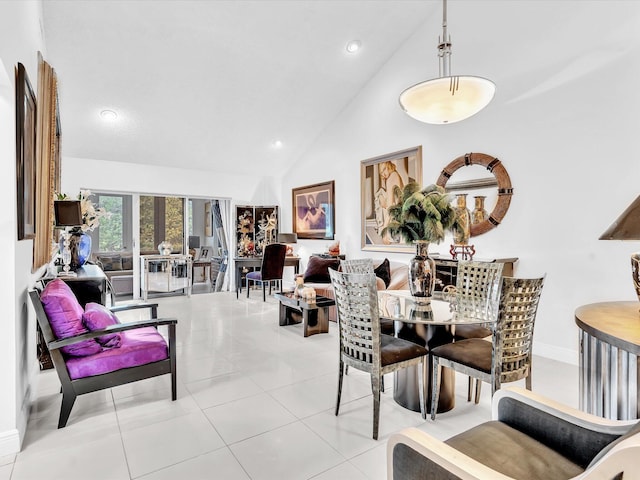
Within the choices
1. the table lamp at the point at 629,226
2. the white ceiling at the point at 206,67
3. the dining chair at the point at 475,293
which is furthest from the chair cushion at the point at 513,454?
the white ceiling at the point at 206,67

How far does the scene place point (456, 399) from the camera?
2.85 meters

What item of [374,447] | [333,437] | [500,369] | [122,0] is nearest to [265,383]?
[333,437]

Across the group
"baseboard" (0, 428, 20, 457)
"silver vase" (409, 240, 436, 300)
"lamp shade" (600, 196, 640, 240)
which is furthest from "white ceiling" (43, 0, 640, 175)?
"baseboard" (0, 428, 20, 457)

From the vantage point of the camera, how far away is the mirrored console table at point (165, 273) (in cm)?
701

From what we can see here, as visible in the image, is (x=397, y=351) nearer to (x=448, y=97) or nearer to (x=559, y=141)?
(x=448, y=97)

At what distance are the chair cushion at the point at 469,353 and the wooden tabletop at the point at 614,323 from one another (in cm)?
71

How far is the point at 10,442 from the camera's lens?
6.85 feet

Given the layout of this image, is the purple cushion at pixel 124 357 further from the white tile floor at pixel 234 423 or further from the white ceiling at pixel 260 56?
the white ceiling at pixel 260 56

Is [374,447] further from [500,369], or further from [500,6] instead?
[500,6]

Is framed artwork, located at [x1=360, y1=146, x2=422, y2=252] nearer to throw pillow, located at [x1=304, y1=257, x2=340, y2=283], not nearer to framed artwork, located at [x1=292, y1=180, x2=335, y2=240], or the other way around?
throw pillow, located at [x1=304, y1=257, x2=340, y2=283]

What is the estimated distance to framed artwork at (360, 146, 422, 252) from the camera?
538 cm

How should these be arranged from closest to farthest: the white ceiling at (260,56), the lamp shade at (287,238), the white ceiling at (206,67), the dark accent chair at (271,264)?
the white ceiling at (260,56), the white ceiling at (206,67), the dark accent chair at (271,264), the lamp shade at (287,238)

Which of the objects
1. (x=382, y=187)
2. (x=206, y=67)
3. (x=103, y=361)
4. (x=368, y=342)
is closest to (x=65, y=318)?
(x=103, y=361)

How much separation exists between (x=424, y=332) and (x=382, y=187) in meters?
3.46
